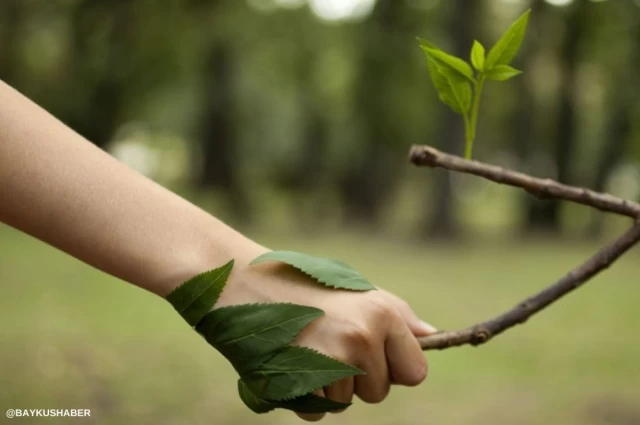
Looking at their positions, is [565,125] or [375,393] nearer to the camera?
[375,393]

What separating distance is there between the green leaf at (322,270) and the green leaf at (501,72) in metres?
0.10

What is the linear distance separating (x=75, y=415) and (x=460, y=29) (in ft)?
4.97

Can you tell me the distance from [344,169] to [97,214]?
3.34m

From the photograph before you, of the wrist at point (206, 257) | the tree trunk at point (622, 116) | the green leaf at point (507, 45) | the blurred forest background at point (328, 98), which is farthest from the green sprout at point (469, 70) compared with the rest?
the tree trunk at point (622, 116)

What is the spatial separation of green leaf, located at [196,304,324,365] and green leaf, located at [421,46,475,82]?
0.37 ft

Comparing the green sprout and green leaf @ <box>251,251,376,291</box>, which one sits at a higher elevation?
the green sprout

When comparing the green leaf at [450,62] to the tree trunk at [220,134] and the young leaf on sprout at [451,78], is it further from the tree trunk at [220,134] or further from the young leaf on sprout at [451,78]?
the tree trunk at [220,134]

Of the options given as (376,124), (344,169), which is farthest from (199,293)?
(344,169)

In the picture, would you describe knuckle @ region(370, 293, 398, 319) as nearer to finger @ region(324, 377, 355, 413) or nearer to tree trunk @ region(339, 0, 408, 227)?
finger @ region(324, 377, 355, 413)

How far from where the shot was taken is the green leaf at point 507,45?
26cm

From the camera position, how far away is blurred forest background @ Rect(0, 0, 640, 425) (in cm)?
65

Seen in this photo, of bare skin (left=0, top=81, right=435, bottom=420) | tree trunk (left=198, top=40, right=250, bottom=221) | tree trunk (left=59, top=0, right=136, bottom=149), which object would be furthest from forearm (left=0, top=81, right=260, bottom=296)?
tree trunk (left=198, top=40, right=250, bottom=221)

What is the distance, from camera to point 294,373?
0.24 metres

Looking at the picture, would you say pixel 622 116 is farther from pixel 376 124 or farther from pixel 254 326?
pixel 254 326
